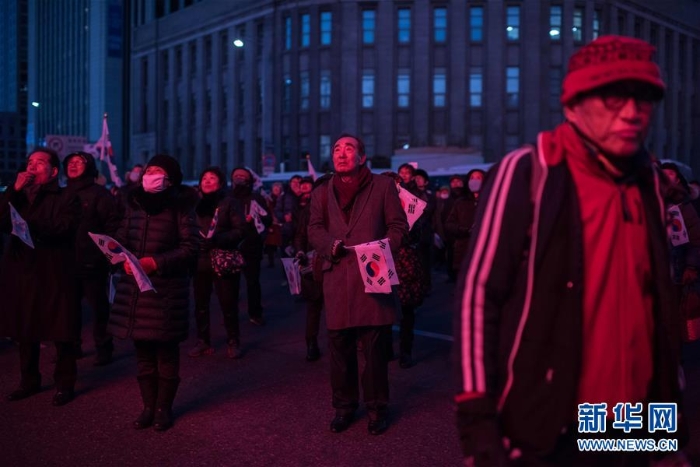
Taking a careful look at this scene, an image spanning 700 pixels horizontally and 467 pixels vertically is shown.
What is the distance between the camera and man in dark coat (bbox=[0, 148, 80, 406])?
6.67 metres

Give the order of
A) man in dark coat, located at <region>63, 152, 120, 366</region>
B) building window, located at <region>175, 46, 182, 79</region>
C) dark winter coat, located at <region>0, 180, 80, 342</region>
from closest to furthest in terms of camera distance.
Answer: dark winter coat, located at <region>0, 180, 80, 342</region>, man in dark coat, located at <region>63, 152, 120, 366</region>, building window, located at <region>175, 46, 182, 79</region>

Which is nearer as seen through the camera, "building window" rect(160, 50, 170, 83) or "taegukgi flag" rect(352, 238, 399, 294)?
"taegukgi flag" rect(352, 238, 399, 294)

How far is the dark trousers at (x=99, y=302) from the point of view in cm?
845

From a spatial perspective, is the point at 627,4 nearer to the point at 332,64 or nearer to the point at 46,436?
the point at 332,64

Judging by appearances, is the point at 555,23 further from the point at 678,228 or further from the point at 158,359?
the point at 158,359

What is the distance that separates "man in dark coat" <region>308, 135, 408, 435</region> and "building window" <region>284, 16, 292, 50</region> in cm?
4875

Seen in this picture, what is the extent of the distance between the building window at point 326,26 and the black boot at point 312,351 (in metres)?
45.1

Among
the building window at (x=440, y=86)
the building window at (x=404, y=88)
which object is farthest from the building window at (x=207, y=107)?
the building window at (x=440, y=86)

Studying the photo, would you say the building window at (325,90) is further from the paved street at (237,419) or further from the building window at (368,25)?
the paved street at (237,419)

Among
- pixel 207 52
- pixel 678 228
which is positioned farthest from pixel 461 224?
pixel 207 52

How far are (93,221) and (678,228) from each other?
5.34 m

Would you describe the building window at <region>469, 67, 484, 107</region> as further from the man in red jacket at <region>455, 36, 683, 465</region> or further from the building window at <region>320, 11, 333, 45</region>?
the man in red jacket at <region>455, 36, 683, 465</region>

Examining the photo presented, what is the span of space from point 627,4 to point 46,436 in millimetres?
53205

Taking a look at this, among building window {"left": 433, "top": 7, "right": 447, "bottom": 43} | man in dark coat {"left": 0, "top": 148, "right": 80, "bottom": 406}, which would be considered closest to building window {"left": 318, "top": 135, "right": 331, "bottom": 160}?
building window {"left": 433, "top": 7, "right": 447, "bottom": 43}
